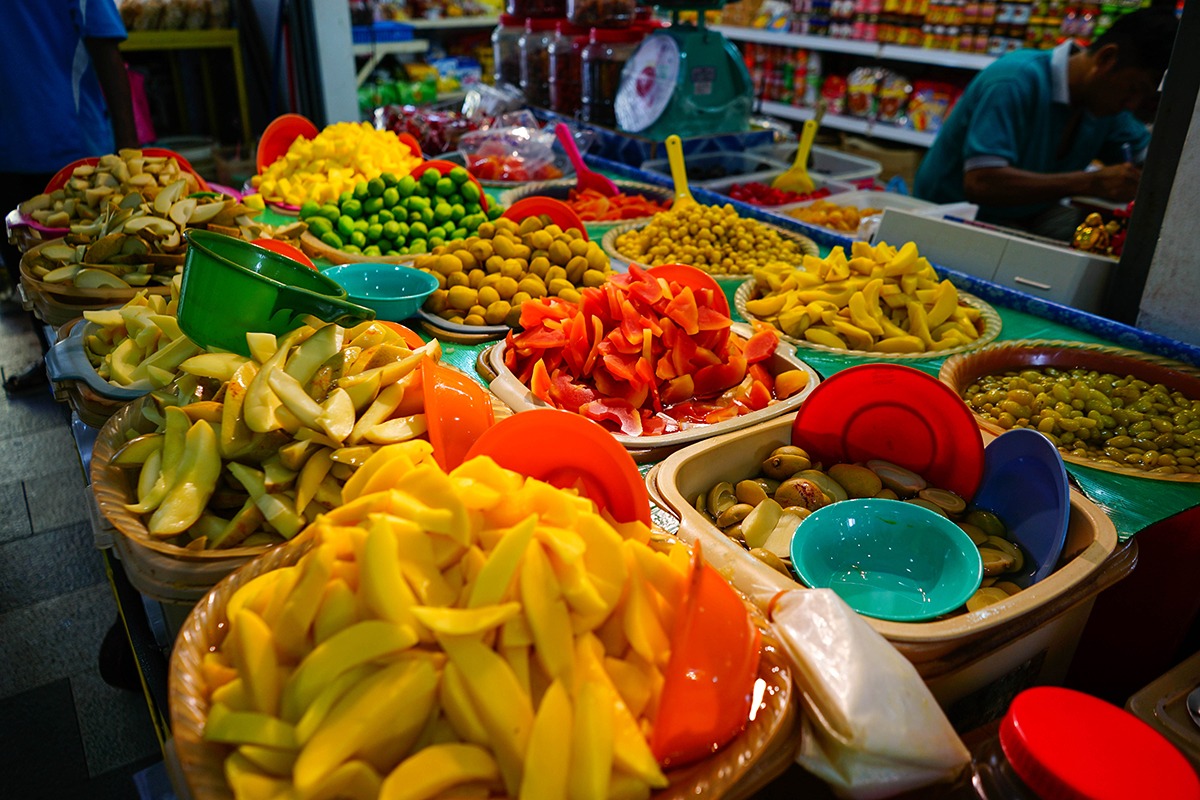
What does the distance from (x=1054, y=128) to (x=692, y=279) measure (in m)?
2.26

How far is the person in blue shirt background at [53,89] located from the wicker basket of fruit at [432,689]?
2.62 meters

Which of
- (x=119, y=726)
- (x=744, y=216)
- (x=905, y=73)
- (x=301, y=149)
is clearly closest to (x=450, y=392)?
(x=119, y=726)

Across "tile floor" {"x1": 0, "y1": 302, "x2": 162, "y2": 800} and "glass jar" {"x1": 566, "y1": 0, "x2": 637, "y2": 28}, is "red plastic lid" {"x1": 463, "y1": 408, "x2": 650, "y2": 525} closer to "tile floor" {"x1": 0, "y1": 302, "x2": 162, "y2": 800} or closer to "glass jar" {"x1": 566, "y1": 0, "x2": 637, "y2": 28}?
"tile floor" {"x1": 0, "y1": 302, "x2": 162, "y2": 800}

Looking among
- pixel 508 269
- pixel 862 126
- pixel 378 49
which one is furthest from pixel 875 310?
pixel 378 49

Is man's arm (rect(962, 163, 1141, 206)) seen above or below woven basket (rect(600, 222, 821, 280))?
above

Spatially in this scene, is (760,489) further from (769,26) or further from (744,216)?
(769,26)

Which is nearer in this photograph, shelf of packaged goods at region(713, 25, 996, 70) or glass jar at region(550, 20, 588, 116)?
glass jar at region(550, 20, 588, 116)

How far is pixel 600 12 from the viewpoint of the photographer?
3.10 metres

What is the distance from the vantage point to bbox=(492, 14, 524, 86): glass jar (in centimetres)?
347

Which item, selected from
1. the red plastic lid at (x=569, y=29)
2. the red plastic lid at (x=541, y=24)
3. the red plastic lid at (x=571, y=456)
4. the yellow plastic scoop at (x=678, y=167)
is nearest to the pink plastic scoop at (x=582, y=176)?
the yellow plastic scoop at (x=678, y=167)

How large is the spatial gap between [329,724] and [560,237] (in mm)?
1350

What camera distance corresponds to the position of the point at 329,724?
1.90ft

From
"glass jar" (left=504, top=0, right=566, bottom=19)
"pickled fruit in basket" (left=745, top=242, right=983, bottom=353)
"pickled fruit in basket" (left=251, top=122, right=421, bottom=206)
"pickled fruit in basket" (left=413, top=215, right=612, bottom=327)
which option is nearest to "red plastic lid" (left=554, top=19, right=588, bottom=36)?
"glass jar" (left=504, top=0, right=566, bottom=19)

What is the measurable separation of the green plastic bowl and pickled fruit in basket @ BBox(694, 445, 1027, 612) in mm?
583
